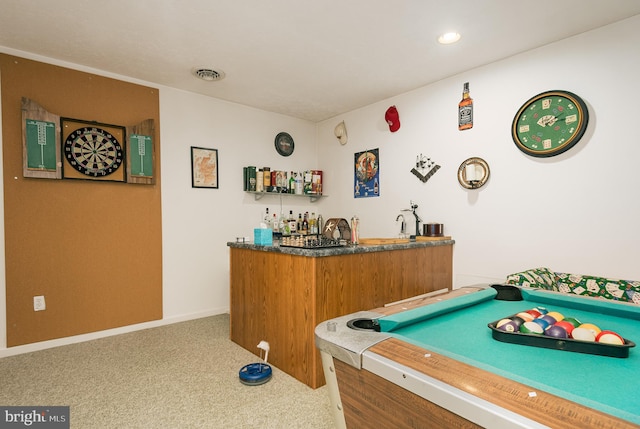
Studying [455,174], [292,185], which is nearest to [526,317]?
[455,174]

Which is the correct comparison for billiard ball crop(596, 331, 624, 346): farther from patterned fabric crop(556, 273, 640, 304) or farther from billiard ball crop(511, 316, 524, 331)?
patterned fabric crop(556, 273, 640, 304)

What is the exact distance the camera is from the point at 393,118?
3812mm

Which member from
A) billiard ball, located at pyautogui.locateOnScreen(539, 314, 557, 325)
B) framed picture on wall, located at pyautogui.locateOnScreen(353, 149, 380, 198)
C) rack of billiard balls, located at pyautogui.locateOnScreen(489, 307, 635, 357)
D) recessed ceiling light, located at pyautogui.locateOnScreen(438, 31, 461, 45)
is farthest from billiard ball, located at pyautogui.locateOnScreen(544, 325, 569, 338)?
framed picture on wall, located at pyautogui.locateOnScreen(353, 149, 380, 198)

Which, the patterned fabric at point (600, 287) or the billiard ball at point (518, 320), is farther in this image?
the patterned fabric at point (600, 287)

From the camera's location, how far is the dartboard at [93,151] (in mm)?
3000

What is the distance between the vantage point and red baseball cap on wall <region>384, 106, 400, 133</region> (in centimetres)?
380

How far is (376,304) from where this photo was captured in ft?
8.14

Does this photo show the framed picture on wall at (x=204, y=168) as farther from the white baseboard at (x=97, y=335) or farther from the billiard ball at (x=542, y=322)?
the billiard ball at (x=542, y=322)

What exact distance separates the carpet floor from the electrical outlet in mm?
380

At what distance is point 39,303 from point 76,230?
2.29ft

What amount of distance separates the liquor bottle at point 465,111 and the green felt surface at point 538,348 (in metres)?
1.98

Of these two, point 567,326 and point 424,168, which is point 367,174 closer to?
point 424,168

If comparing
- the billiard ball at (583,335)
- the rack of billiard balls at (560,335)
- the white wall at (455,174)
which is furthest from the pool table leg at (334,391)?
the white wall at (455,174)

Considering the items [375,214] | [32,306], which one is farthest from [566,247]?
[32,306]
